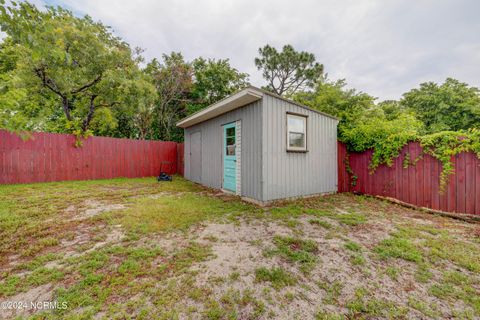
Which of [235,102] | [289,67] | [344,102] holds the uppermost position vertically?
[289,67]

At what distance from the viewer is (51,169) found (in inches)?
278

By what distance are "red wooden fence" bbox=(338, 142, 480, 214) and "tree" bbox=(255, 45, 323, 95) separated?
8976mm

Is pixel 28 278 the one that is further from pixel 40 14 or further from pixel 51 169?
pixel 51 169

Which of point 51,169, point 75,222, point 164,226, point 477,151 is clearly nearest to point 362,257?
point 164,226

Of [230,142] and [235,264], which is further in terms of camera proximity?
[230,142]

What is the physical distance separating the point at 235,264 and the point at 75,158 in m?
8.74

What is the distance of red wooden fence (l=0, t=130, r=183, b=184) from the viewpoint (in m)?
6.45

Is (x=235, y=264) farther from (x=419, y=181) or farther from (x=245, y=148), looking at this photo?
(x=419, y=181)

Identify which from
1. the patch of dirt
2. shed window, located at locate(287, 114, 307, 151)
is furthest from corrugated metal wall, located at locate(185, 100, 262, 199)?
the patch of dirt

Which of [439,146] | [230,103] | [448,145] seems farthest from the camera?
[230,103]

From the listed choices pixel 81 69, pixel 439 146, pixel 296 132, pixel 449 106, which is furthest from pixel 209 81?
pixel 449 106

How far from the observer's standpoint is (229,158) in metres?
5.75

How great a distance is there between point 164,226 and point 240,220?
130 cm

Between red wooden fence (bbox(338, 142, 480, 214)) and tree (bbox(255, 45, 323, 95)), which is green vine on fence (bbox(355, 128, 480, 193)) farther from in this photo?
tree (bbox(255, 45, 323, 95))
